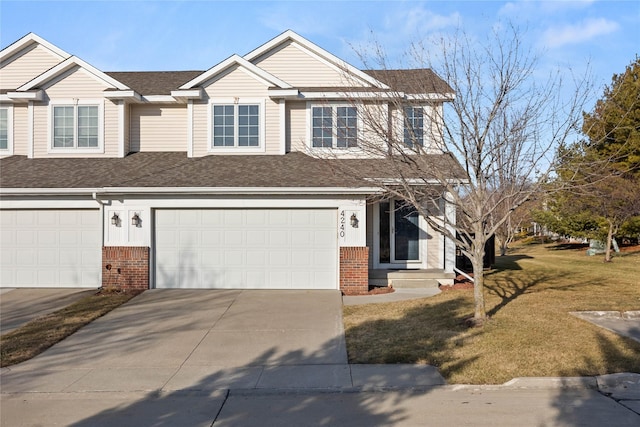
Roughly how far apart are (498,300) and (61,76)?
1384 cm

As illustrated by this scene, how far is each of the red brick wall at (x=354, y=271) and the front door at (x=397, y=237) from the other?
1.55 metres

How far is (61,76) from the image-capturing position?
585 inches

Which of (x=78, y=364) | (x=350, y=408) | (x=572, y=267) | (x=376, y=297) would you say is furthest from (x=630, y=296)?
(x=78, y=364)

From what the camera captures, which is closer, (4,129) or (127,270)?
(127,270)

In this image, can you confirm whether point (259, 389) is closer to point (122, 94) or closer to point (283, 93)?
point (283, 93)

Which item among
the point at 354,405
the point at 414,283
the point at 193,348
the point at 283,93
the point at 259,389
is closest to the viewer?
the point at 354,405

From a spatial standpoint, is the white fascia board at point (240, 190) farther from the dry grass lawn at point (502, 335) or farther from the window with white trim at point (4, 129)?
the window with white trim at point (4, 129)

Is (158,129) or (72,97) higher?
(72,97)

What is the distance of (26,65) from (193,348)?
515 inches

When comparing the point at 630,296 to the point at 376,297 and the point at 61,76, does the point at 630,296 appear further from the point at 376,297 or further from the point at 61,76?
the point at 61,76

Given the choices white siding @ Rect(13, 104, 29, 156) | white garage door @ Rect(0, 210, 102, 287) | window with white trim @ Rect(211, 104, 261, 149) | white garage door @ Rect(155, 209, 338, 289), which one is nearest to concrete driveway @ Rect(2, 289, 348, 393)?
white garage door @ Rect(155, 209, 338, 289)

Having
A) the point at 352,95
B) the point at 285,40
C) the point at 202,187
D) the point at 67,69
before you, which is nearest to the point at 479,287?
the point at 352,95

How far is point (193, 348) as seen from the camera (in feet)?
25.9

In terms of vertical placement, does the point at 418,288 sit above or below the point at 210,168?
below
